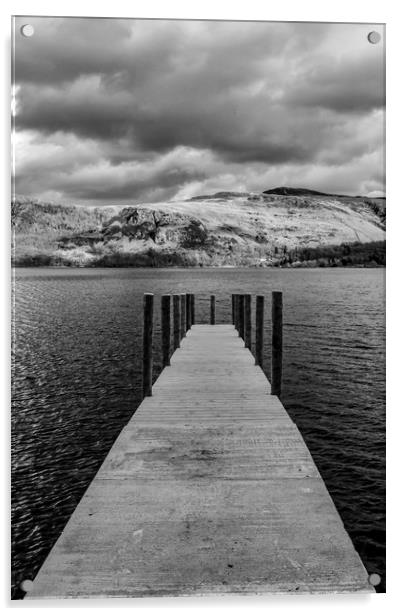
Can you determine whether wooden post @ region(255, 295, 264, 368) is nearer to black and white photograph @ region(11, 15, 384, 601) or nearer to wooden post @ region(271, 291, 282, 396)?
black and white photograph @ region(11, 15, 384, 601)

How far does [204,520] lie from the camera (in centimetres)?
423

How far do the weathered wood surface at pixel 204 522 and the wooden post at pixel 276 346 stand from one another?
4.82ft

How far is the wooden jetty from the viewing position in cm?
355

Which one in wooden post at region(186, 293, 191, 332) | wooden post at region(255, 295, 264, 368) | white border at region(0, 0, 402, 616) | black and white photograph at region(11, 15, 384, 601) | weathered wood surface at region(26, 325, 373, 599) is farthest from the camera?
wooden post at region(186, 293, 191, 332)

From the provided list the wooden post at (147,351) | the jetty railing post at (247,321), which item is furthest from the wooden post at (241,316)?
the wooden post at (147,351)

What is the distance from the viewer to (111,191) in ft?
27.6

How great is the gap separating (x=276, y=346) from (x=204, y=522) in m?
4.94

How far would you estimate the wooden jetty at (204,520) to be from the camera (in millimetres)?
3553

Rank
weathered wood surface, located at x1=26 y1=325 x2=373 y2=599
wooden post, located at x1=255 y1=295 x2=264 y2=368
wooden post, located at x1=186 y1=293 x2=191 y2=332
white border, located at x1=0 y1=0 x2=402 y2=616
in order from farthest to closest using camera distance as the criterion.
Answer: wooden post, located at x1=186 y1=293 x2=191 y2=332
wooden post, located at x1=255 y1=295 x2=264 y2=368
white border, located at x1=0 y1=0 x2=402 y2=616
weathered wood surface, located at x1=26 y1=325 x2=373 y2=599

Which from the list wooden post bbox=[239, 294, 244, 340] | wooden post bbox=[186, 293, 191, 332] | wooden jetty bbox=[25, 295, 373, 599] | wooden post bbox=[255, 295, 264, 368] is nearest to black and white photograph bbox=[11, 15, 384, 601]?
wooden jetty bbox=[25, 295, 373, 599]

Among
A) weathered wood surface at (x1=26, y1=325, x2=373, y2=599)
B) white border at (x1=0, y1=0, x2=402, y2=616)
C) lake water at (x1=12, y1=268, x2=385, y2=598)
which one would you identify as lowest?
lake water at (x1=12, y1=268, x2=385, y2=598)

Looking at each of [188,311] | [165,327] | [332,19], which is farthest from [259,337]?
[332,19]

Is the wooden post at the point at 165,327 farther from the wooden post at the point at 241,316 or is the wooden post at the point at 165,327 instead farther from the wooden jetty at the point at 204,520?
the wooden post at the point at 241,316

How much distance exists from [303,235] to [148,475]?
178 metres
